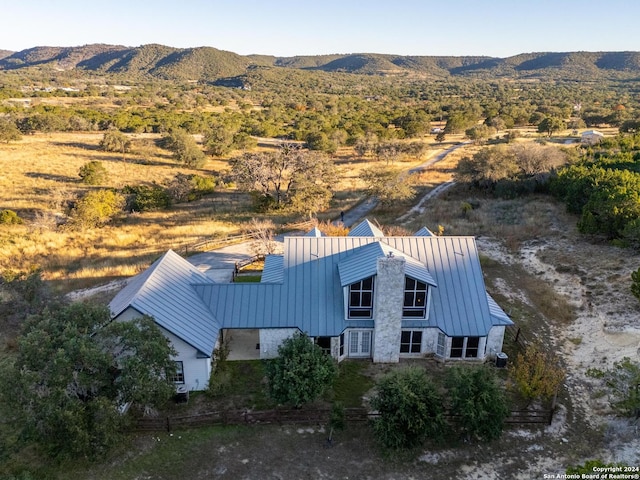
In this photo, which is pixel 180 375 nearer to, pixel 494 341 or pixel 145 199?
pixel 494 341

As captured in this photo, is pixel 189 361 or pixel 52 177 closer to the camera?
pixel 189 361

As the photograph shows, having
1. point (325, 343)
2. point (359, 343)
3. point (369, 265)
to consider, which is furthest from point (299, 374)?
point (369, 265)

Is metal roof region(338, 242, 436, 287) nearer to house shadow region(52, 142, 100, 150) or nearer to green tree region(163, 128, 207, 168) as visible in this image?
green tree region(163, 128, 207, 168)

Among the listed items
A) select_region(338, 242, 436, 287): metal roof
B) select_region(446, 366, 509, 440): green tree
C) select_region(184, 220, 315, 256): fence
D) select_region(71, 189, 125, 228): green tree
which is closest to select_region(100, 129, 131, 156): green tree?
select_region(71, 189, 125, 228): green tree

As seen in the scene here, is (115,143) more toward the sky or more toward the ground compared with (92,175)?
more toward the sky

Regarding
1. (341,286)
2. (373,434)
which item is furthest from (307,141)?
(373,434)

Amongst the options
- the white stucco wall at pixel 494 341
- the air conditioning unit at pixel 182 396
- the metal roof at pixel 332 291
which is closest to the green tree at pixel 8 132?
the metal roof at pixel 332 291

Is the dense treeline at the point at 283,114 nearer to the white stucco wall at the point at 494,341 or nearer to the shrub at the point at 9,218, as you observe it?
the shrub at the point at 9,218
